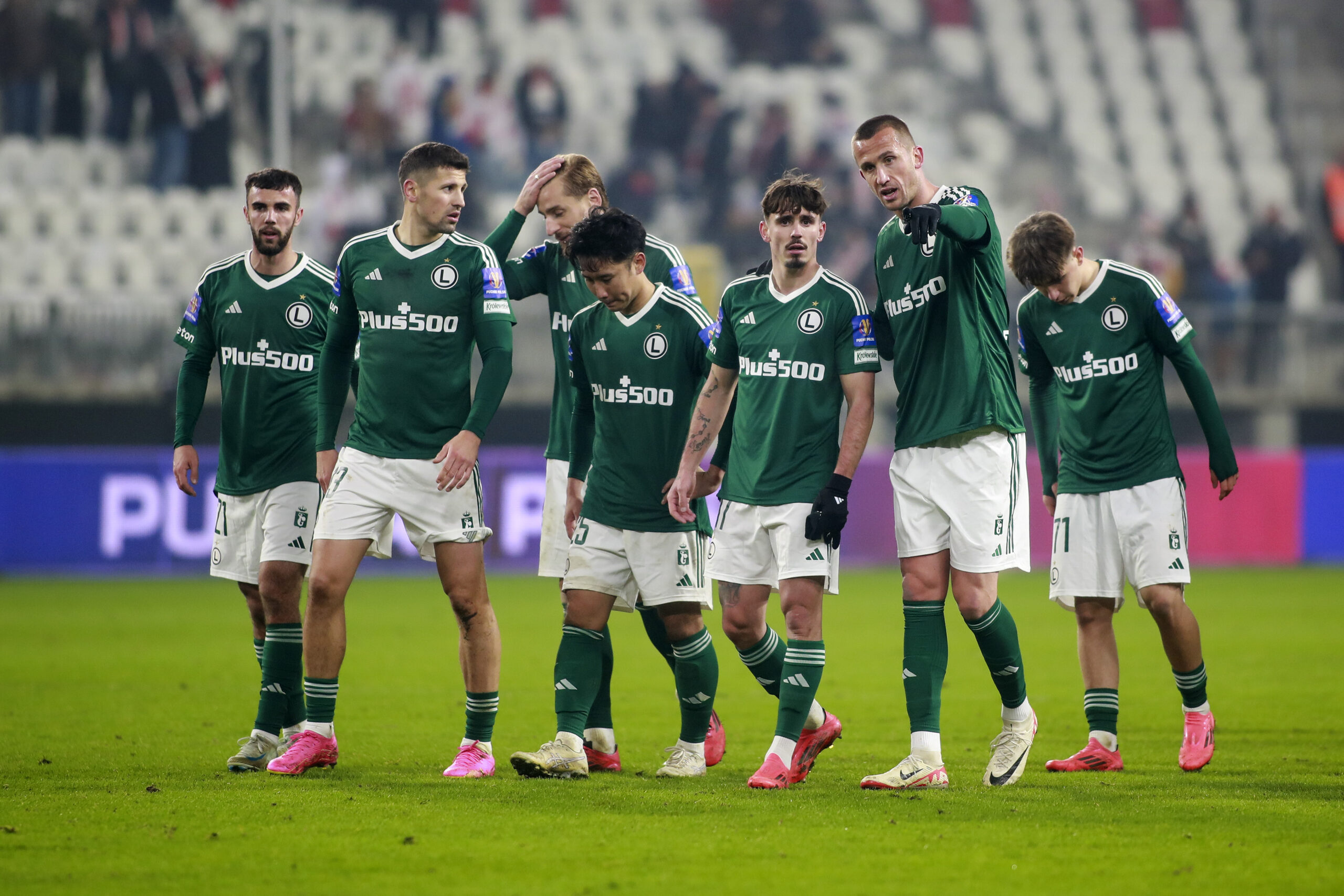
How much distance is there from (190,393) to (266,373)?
414 millimetres

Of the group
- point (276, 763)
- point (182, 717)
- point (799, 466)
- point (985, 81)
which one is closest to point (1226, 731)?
point (799, 466)

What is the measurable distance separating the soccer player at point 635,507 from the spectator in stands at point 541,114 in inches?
622

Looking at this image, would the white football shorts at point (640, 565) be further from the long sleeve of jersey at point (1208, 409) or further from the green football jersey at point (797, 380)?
the long sleeve of jersey at point (1208, 409)

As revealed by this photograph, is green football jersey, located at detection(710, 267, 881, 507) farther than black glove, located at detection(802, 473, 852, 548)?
Yes

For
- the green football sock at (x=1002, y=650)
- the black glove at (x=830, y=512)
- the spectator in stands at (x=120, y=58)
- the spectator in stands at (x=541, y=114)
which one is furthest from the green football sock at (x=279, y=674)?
the spectator in stands at (x=541, y=114)

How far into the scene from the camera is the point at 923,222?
16.3 ft

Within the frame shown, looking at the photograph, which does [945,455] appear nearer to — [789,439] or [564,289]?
[789,439]

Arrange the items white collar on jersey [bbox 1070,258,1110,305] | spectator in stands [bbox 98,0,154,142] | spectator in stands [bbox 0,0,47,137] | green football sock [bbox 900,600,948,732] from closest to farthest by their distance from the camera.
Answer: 1. green football sock [bbox 900,600,948,732]
2. white collar on jersey [bbox 1070,258,1110,305]
3. spectator in stands [bbox 0,0,47,137]
4. spectator in stands [bbox 98,0,154,142]

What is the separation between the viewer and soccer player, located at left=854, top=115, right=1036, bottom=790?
214 inches

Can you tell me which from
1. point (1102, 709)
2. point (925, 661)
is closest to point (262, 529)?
point (925, 661)

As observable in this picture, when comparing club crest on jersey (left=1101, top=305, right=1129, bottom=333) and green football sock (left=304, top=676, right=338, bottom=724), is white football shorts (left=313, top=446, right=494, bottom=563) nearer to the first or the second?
green football sock (left=304, top=676, right=338, bottom=724)

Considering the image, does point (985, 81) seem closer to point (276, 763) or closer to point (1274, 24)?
point (1274, 24)

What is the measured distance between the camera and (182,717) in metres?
7.32

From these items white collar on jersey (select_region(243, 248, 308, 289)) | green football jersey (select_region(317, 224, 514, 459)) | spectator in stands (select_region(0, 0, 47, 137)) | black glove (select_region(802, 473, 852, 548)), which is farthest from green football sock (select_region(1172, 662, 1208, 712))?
spectator in stands (select_region(0, 0, 47, 137))
